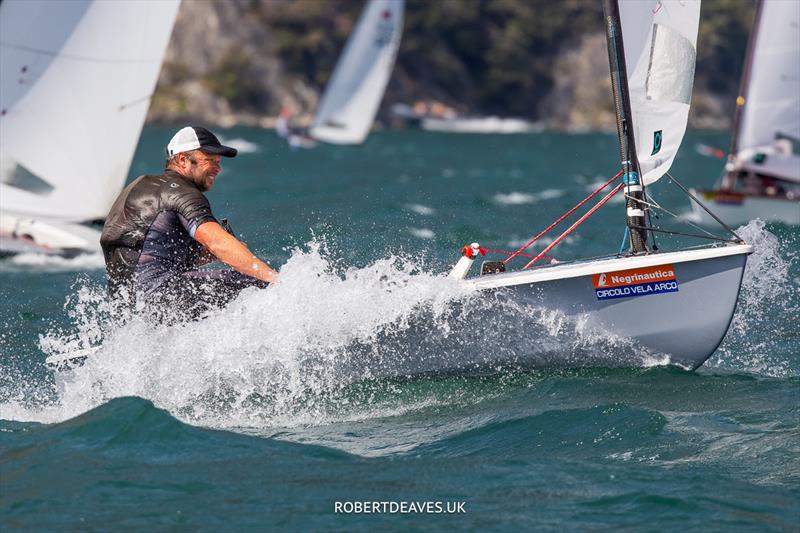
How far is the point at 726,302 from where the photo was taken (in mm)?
8023

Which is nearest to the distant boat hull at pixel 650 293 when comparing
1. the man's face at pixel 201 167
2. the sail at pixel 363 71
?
the man's face at pixel 201 167

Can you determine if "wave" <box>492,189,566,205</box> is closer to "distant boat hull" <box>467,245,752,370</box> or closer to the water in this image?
the water

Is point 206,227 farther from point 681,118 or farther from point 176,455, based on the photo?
point 681,118

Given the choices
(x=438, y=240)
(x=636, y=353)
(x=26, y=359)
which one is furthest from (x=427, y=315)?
(x=438, y=240)

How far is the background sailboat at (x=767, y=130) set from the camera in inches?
721

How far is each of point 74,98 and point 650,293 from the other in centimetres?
850

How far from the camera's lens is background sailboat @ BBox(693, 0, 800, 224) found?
60.1 ft

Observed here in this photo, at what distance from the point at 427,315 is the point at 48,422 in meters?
2.36

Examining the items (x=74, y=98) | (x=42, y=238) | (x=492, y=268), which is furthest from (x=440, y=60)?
(x=492, y=268)

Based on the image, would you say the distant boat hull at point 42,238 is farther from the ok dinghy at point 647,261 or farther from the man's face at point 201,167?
the ok dinghy at point 647,261

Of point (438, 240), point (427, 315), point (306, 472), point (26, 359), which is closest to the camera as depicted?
point (306, 472)

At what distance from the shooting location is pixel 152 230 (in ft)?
24.1

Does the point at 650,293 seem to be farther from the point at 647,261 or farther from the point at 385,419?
the point at 385,419

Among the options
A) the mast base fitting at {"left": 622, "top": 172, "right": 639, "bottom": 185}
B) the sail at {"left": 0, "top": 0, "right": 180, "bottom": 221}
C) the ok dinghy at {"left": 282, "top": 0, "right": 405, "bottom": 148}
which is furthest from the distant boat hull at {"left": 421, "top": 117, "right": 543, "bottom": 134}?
the mast base fitting at {"left": 622, "top": 172, "right": 639, "bottom": 185}
